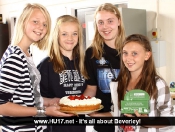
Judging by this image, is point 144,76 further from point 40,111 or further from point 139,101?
point 40,111

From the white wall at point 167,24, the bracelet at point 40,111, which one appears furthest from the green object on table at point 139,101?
the white wall at point 167,24

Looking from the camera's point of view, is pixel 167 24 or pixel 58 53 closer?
pixel 58 53

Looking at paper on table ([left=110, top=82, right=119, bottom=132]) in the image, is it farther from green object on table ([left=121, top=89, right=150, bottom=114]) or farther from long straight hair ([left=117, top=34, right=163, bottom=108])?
green object on table ([left=121, top=89, right=150, bottom=114])

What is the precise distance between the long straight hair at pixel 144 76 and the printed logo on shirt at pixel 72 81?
1.01 ft

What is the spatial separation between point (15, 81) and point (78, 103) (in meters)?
0.47

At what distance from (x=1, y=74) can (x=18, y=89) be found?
0.48 feet

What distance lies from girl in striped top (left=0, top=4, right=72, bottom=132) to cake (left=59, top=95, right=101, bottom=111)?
0.08 metres

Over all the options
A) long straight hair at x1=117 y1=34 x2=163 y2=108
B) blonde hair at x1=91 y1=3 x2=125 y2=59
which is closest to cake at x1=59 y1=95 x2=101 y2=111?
long straight hair at x1=117 y1=34 x2=163 y2=108

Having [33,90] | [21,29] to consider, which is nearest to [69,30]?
[21,29]

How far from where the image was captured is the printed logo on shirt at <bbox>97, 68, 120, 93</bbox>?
184 cm

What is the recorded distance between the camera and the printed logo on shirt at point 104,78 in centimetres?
184

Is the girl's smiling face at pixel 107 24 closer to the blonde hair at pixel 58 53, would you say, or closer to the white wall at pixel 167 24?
the blonde hair at pixel 58 53

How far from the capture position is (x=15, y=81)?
1420mm

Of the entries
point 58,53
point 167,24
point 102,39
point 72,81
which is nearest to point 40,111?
point 72,81
